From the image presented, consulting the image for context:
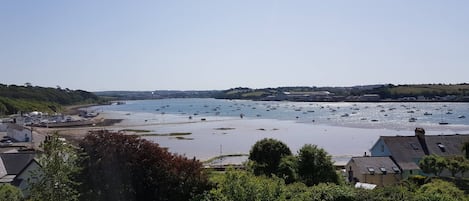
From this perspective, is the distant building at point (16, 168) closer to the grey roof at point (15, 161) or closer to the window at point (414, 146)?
the grey roof at point (15, 161)

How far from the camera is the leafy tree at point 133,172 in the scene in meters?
16.9

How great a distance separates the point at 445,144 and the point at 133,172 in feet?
82.4

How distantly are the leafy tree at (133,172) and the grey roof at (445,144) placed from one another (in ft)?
69.8

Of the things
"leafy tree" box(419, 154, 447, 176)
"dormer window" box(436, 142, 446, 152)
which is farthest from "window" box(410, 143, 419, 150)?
"leafy tree" box(419, 154, 447, 176)

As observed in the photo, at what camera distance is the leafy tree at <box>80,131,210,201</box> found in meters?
16.9

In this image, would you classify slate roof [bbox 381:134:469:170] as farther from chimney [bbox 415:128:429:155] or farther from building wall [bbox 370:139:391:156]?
building wall [bbox 370:139:391:156]

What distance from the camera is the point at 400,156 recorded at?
3281 centimetres

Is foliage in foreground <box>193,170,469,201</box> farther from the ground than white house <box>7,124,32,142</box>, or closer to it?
farther from the ground

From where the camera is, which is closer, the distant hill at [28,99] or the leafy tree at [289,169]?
the leafy tree at [289,169]

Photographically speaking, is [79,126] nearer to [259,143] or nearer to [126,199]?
[259,143]

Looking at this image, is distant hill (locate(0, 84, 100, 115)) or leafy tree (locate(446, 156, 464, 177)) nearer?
leafy tree (locate(446, 156, 464, 177))

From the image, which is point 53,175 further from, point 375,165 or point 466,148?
point 466,148

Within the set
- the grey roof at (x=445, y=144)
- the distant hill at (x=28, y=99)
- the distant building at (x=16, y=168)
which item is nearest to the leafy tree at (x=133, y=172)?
the distant building at (x=16, y=168)

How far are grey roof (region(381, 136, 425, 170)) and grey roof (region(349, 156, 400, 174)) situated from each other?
Result: 0.73 meters
